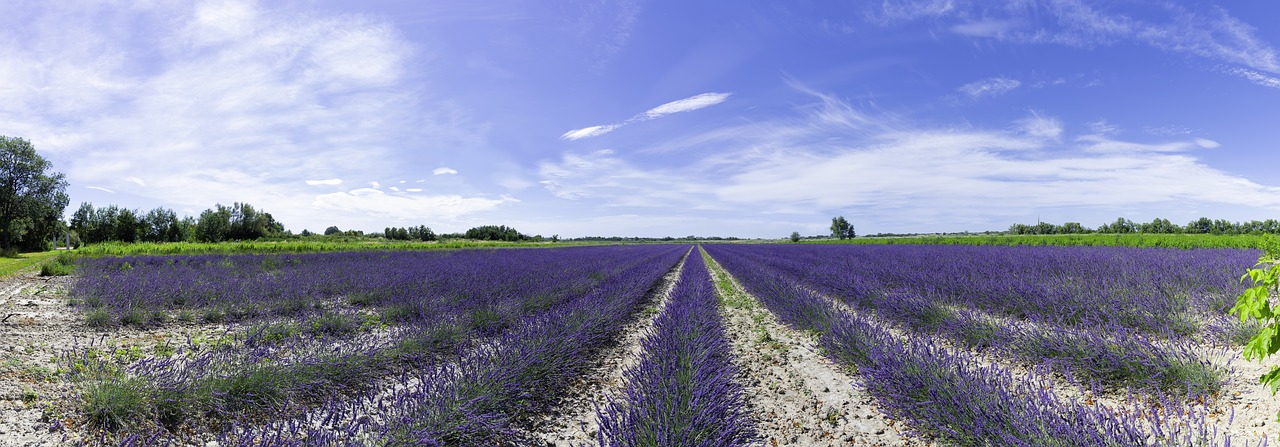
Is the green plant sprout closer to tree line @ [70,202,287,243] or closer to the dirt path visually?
the dirt path

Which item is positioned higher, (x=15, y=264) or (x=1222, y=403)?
(x=15, y=264)

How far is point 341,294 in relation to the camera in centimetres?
1024

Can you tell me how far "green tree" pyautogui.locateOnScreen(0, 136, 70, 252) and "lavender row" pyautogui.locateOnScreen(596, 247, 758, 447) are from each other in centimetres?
4458

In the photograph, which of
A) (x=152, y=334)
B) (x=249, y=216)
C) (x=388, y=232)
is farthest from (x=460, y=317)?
(x=388, y=232)

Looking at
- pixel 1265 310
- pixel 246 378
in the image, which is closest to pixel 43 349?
pixel 246 378

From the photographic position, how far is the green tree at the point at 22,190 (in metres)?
28.8

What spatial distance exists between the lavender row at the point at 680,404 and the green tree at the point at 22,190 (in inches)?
1755

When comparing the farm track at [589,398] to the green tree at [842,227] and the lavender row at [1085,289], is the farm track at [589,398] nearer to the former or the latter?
the lavender row at [1085,289]

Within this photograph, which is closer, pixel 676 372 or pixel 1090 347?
pixel 676 372

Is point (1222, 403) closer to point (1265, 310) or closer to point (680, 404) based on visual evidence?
Result: point (1265, 310)

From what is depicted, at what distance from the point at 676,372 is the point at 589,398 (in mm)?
1118

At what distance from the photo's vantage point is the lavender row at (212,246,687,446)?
2.93m

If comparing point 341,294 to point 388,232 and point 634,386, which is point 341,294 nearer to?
point 634,386

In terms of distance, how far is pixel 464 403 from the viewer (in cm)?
329
